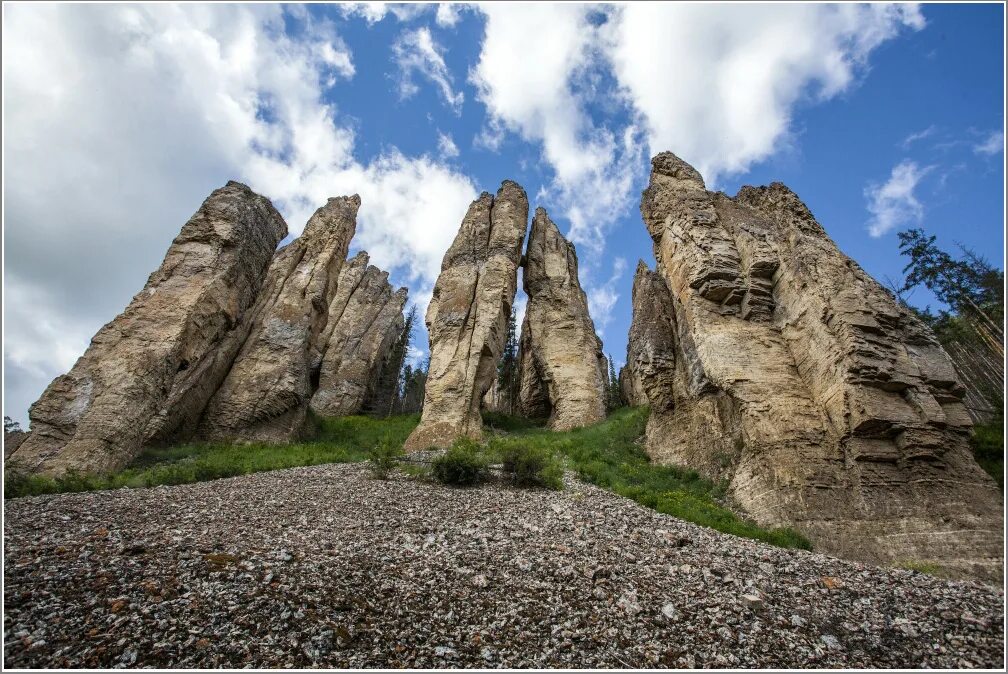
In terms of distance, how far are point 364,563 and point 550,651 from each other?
11.1 feet

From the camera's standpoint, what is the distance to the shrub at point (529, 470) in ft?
44.0

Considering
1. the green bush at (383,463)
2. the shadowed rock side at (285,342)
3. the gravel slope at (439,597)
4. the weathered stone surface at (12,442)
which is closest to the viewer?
the gravel slope at (439,597)

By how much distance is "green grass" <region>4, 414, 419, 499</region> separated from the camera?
11719 millimetres

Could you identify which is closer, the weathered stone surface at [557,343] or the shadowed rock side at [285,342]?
the shadowed rock side at [285,342]

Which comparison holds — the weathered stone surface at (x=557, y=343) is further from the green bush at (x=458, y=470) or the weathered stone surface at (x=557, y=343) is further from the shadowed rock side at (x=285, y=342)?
the green bush at (x=458, y=470)

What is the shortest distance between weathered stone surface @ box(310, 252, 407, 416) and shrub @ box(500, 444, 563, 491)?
23.6m

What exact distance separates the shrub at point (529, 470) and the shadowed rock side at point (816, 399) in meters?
5.45

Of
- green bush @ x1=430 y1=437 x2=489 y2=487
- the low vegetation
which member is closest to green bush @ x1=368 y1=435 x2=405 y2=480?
green bush @ x1=430 y1=437 x2=489 y2=487

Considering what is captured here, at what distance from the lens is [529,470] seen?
13562 mm

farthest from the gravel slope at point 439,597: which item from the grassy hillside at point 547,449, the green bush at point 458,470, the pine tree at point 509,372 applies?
the pine tree at point 509,372

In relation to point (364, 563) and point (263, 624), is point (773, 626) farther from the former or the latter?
point (263, 624)

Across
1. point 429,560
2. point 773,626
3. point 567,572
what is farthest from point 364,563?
point 773,626

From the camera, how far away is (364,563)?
7281 millimetres

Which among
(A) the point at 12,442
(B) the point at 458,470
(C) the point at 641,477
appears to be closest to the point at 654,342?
(C) the point at 641,477
